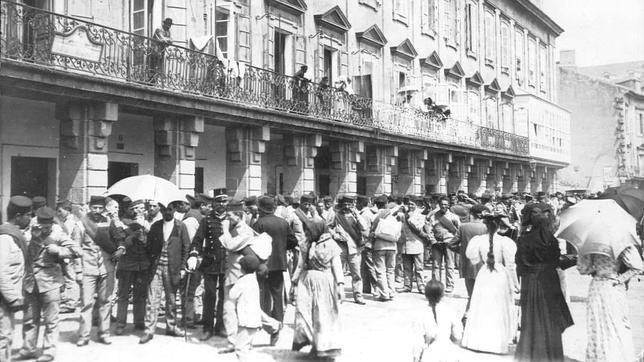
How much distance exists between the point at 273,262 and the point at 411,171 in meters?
15.8

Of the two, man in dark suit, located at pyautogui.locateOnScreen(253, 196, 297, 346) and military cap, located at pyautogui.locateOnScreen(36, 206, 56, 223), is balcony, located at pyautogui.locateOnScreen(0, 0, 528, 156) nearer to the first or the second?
military cap, located at pyautogui.locateOnScreen(36, 206, 56, 223)

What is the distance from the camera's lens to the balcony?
1020 cm

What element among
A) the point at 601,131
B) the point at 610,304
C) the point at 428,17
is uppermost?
the point at 428,17

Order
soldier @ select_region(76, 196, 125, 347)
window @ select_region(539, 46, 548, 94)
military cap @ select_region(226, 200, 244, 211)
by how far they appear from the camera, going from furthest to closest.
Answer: window @ select_region(539, 46, 548, 94) → military cap @ select_region(226, 200, 244, 211) → soldier @ select_region(76, 196, 125, 347)

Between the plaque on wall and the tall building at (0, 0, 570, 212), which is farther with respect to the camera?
the tall building at (0, 0, 570, 212)

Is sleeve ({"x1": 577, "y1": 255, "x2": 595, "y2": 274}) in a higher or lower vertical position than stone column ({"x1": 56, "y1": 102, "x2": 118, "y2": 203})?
lower

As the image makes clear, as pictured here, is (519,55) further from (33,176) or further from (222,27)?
(33,176)

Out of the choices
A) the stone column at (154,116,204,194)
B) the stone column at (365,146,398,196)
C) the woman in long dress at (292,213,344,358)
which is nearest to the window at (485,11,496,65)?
the stone column at (365,146,398,196)

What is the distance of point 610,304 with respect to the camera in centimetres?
594

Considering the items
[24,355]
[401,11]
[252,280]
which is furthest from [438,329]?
[401,11]

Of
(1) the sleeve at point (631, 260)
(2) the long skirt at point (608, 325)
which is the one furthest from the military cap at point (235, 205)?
(1) the sleeve at point (631, 260)

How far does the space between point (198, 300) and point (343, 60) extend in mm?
12071

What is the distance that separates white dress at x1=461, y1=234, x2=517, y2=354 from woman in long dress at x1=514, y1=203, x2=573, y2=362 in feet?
1.53

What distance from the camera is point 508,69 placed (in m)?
33.3
